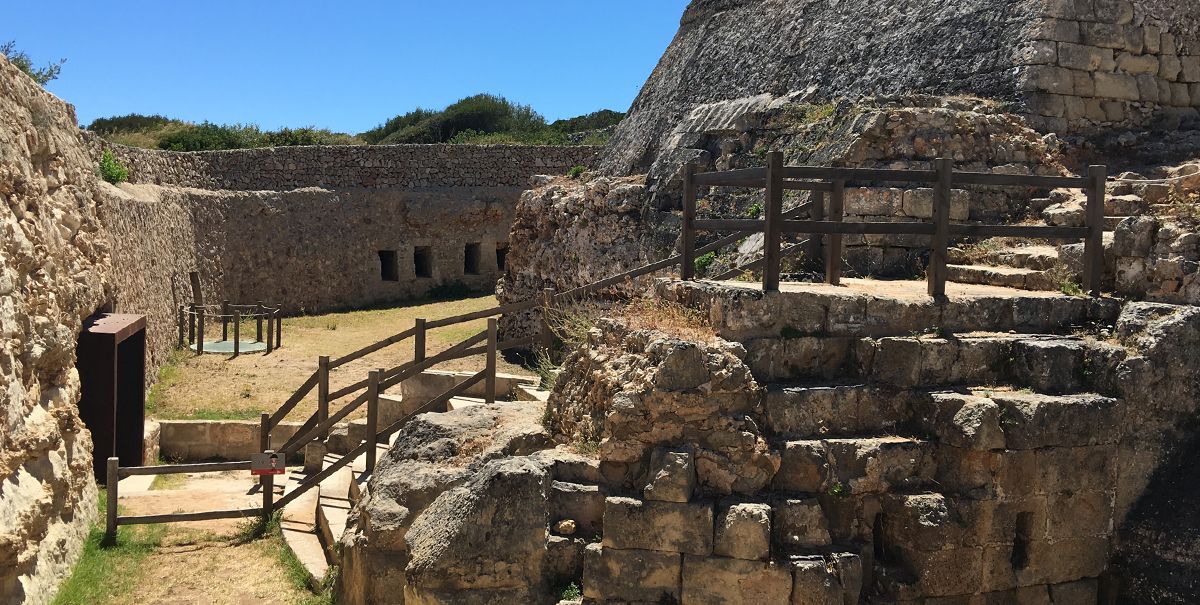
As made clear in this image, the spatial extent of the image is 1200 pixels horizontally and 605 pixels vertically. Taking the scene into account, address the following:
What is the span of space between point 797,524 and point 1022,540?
1460 millimetres

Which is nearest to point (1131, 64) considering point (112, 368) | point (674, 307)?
point (674, 307)

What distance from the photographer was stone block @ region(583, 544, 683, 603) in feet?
17.9

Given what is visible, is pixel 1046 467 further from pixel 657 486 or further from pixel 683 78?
pixel 683 78

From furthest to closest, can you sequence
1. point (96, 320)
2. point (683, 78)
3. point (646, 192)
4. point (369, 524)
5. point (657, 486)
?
point (683, 78)
point (646, 192)
point (96, 320)
point (369, 524)
point (657, 486)

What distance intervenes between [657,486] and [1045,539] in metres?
2.34

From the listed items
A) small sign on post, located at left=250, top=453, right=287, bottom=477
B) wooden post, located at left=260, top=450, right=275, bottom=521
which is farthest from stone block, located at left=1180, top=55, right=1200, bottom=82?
wooden post, located at left=260, top=450, right=275, bottom=521

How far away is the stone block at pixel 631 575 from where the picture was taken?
5.46 meters

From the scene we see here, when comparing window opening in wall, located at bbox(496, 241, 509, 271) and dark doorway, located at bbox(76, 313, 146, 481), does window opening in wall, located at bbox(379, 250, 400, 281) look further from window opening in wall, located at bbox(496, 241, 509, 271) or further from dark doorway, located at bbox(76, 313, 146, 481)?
dark doorway, located at bbox(76, 313, 146, 481)

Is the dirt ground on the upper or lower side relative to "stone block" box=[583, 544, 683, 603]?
lower

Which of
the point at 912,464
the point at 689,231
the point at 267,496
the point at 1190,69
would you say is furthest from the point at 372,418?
the point at 1190,69

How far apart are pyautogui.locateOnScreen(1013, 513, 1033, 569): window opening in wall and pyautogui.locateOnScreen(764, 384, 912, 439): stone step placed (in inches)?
33.4

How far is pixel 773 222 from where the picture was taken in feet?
19.9

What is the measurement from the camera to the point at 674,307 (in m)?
6.62

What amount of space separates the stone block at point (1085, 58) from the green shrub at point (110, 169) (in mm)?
13583
